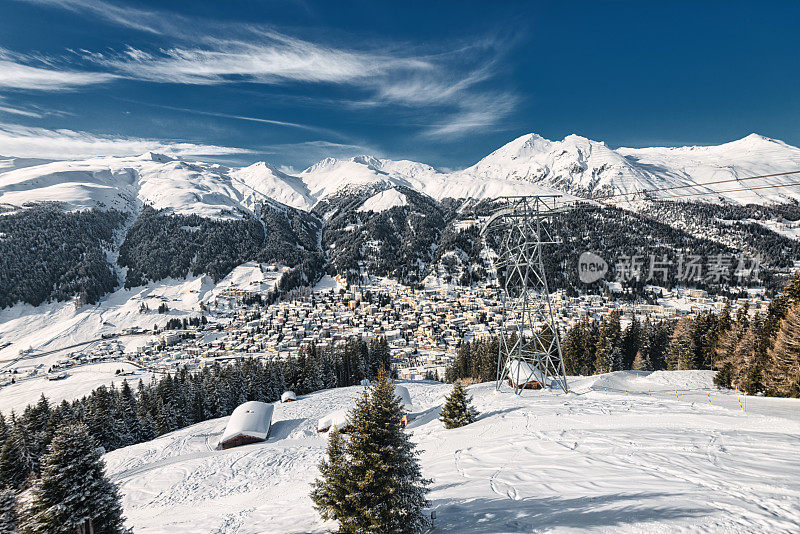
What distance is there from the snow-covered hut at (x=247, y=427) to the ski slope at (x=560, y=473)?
4.00 m

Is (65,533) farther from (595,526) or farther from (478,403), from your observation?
(478,403)

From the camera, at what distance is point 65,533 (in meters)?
12.1

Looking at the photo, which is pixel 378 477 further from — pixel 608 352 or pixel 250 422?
pixel 608 352

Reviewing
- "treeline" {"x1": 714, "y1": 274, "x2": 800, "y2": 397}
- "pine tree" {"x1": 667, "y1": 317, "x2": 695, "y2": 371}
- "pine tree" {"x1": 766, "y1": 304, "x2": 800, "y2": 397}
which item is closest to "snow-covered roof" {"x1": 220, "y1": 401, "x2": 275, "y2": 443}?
"pine tree" {"x1": 766, "y1": 304, "x2": 800, "y2": 397}

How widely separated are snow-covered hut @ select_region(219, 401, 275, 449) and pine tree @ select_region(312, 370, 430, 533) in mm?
29292

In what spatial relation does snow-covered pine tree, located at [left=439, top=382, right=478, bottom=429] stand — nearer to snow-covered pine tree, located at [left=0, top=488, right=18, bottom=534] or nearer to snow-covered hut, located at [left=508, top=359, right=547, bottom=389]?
snow-covered hut, located at [left=508, top=359, right=547, bottom=389]

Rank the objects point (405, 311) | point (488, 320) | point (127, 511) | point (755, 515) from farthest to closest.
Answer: point (405, 311)
point (488, 320)
point (127, 511)
point (755, 515)

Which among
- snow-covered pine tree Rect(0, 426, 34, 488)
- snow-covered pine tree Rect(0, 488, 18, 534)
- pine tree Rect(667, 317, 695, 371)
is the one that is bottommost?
snow-covered pine tree Rect(0, 426, 34, 488)

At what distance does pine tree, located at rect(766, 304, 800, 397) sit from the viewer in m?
23.1

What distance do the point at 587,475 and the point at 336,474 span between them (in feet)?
28.6

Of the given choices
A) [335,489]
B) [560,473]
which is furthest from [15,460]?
[560,473]

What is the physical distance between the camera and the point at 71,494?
12.1 m

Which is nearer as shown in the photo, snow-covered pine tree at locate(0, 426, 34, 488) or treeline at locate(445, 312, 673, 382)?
snow-covered pine tree at locate(0, 426, 34, 488)

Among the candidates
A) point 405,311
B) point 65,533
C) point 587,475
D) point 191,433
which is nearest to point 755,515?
point 587,475
